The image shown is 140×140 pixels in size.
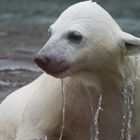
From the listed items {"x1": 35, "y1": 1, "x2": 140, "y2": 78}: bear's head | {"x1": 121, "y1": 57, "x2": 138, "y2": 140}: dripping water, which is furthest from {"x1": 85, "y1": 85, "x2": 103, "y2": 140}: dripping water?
{"x1": 35, "y1": 1, "x2": 140, "y2": 78}: bear's head

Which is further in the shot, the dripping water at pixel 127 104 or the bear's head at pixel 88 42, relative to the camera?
the dripping water at pixel 127 104

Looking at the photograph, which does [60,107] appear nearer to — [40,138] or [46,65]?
[40,138]

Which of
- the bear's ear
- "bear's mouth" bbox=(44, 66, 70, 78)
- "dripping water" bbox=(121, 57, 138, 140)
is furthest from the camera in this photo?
"dripping water" bbox=(121, 57, 138, 140)

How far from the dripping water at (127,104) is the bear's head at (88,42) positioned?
0.17 metres

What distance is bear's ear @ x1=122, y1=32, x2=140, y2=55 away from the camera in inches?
207

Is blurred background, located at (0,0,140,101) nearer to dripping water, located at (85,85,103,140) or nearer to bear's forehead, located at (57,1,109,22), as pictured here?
dripping water, located at (85,85,103,140)

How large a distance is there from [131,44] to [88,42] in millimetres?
321

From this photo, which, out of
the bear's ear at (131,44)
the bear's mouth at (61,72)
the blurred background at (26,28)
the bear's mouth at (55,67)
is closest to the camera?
the bear's mouth at (55,67)

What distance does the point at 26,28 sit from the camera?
14.5m

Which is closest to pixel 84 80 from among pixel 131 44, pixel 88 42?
pixel 88 42

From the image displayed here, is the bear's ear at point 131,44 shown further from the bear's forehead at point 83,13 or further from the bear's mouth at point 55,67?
the bear's mouth at point 55,67

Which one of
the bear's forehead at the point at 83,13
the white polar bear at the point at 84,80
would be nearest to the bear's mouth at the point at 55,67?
the white polar bear at the point at 84,80

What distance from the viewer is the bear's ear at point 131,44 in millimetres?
5266

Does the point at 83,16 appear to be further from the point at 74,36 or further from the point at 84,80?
the point at 84,80
